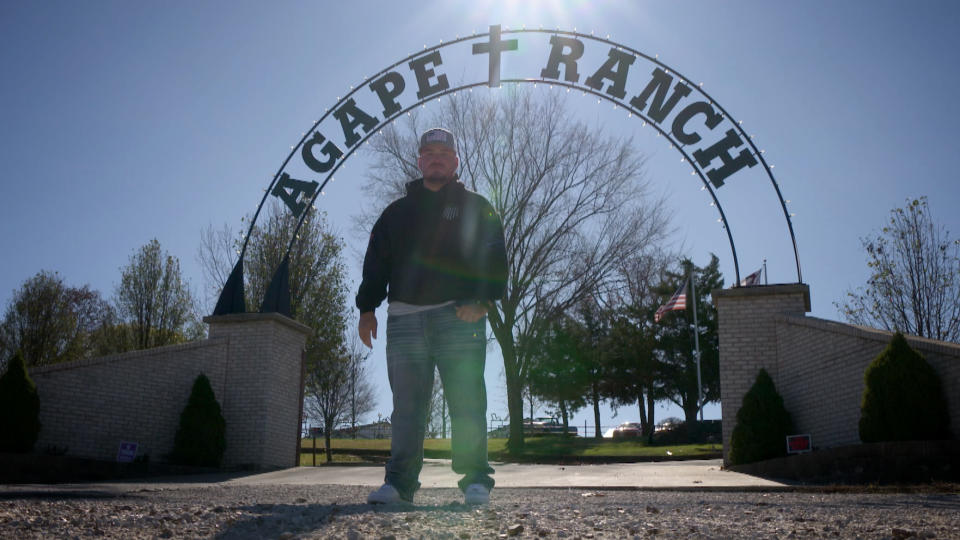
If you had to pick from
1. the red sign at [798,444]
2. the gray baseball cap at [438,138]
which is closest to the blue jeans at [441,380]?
the gray baseball cap at [438,138]

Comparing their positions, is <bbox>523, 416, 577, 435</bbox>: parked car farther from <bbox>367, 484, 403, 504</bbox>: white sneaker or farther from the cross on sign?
<bbox>367, 484, 403, 504</bbox>: white sneaker

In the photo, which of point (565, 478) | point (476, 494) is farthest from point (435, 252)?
point (565, 478)

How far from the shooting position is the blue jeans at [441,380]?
420 centimetres

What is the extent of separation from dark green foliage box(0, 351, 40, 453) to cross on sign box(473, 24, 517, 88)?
8.77 m

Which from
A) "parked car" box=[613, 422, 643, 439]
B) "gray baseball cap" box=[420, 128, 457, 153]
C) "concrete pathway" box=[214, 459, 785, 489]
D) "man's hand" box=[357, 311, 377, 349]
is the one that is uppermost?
"gray baseball cap" box=[420, 128, 457, 153]

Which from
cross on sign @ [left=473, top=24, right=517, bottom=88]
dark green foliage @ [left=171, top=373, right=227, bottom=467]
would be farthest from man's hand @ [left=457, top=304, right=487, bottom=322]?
cross on sign @ [left=473, top=24, right=517, bottom=88]

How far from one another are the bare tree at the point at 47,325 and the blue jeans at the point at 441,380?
106 ft

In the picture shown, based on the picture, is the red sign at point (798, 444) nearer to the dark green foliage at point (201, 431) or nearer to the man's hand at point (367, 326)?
the man's hand at point (367, 326)

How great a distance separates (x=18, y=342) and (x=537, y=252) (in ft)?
79.7

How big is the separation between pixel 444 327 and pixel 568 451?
75.0 feet

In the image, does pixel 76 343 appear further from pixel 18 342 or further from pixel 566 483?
pixel 566 483

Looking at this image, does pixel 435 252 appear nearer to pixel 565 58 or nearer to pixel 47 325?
pixel 565 58

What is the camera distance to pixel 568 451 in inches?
1028

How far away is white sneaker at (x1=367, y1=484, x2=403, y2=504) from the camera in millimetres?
3930
